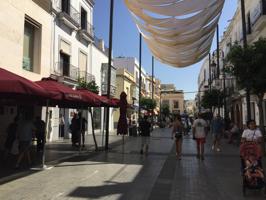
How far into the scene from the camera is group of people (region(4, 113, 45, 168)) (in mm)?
11562

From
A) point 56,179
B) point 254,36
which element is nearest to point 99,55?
point 254,36

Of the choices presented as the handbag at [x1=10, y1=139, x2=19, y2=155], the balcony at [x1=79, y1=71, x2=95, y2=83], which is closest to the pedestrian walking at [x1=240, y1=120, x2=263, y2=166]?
the handbag at [x1=10, y1=139, x2=19, y2=155]

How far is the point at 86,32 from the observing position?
98.3ft

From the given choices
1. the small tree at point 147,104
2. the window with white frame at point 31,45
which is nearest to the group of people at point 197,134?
the window with white frame at point 31,45

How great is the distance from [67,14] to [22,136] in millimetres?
15304

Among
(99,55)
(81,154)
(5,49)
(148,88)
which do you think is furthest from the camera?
(148,88)

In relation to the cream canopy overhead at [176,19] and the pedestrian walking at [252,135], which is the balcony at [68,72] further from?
the pedestrian walking at [252,135]

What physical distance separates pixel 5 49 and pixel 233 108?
105 feet

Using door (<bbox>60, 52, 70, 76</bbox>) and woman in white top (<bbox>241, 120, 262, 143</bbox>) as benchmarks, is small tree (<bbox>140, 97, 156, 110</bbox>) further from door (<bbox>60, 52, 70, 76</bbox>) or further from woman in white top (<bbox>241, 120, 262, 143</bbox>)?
woman in white top (<bbox>241, 120, 262, 143</bbox>)

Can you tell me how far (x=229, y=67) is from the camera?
1650cm

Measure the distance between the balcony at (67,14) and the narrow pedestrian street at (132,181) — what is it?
1321cm

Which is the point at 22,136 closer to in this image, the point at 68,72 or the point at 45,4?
the point at 45,4

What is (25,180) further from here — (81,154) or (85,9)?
(85,9)

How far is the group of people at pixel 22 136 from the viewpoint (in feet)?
37.9
